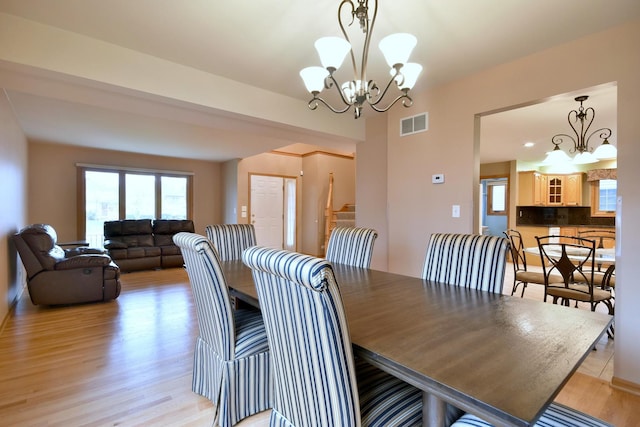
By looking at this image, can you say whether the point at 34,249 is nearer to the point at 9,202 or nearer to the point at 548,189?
→ the point at 9,202

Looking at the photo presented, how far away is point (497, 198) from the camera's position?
7773 mm

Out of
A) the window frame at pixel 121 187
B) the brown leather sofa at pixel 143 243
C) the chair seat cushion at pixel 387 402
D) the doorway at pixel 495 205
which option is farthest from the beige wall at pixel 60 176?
the doorway at pixel 495 205

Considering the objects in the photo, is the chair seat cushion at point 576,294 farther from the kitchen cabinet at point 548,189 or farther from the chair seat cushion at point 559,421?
the kitchen cabinet at point 548,189

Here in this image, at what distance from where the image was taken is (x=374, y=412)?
3.58 ft

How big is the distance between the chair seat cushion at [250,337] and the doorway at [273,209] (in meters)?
5.59

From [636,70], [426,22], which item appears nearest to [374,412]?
[426,22]

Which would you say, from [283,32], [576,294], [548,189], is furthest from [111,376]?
[548,189]

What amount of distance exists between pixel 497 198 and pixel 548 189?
1.04 m

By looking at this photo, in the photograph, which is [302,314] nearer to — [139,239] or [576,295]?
[576,295]

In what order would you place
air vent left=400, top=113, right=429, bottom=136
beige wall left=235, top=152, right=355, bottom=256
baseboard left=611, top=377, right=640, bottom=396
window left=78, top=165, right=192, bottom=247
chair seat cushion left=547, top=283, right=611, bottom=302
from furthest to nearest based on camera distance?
beige wall left=235, top=152, right=355, bottom=256 → window left=78, top=165, right=192, bottom=247 → air vent left=400, top=113, right=429, bottom=136 → chair seat cushion left=547, top=283, right=611, bottom=302 → baseboard left=611, top=377, right=640, bottom=396

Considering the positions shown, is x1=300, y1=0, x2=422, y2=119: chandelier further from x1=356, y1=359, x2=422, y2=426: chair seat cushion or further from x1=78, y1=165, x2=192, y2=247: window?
x1=78, y1=165, x2=192, y2=247: window

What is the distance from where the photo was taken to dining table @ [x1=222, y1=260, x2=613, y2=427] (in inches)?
30.2

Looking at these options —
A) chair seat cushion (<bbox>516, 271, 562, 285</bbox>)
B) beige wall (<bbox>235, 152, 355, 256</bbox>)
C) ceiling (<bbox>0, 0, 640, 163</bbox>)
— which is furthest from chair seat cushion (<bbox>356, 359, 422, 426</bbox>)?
beige wall (<bbox>235, 152, 355, 256</bbox>)

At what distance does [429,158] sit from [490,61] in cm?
101
